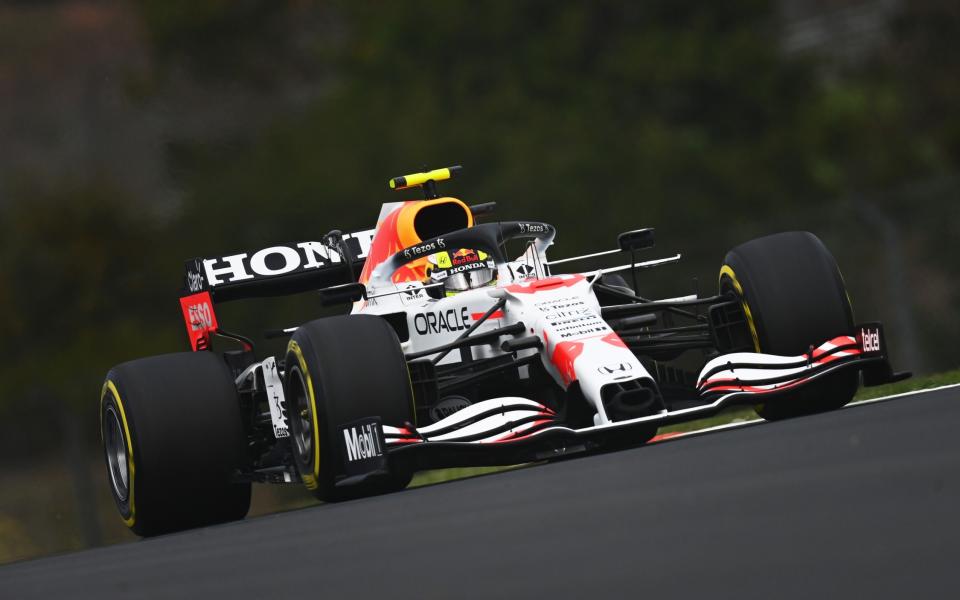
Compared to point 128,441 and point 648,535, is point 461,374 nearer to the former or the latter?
point 128,441

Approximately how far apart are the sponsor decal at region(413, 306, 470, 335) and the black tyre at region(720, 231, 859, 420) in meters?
1.48

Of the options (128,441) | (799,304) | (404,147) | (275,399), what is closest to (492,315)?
(275,399)

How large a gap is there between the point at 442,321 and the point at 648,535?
545 centimetres

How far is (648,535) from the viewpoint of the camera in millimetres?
4395

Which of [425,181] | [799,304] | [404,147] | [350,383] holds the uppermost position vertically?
[404,147]

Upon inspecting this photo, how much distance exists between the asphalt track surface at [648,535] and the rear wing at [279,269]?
382 centimetres

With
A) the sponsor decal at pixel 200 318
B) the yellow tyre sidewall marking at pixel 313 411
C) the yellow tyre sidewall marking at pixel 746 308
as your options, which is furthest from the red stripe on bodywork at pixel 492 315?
the sponsor decal at pixel 200 318

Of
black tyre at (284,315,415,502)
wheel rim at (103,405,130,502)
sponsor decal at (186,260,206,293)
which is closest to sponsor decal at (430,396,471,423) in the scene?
black tyre at (284,315,415,502)

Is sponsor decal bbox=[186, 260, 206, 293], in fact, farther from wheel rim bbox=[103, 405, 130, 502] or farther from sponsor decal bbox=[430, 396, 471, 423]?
sponsor decal bbox=[430, 396, 471, 423]

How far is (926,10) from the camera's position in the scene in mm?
27203

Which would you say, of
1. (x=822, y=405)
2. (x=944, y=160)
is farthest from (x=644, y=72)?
(x=822, y=405)

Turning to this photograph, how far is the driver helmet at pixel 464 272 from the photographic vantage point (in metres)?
10.2

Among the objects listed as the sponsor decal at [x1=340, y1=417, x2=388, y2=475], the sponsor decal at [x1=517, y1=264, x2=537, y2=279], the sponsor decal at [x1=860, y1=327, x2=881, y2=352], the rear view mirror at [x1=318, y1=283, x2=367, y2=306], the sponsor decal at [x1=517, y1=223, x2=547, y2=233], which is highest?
the sponsor decal at [x1=517, y1=223, x2=547, y2=233]

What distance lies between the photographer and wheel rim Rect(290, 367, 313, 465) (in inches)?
354
